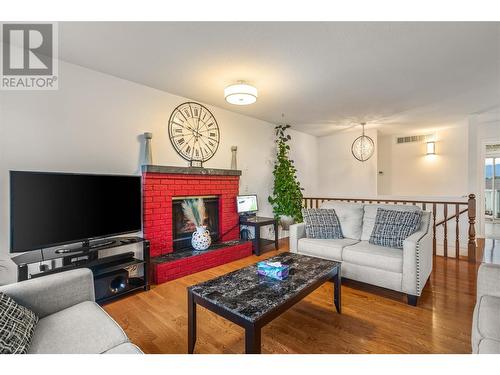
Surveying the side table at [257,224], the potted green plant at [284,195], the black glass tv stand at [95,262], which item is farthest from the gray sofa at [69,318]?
the potted green plant at [284,195]

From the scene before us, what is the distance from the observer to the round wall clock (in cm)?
333

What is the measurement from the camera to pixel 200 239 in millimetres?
3254

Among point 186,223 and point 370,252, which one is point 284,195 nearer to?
point 186,223

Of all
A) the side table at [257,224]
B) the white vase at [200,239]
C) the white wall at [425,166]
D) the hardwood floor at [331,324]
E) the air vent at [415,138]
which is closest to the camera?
the hardwood floor at [331,324]

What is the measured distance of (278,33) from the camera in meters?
1.95

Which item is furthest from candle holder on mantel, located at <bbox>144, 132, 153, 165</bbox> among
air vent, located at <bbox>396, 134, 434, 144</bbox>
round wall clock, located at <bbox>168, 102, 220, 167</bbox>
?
air vent, located at <bbox>396, 134, 434, 144</bbox>

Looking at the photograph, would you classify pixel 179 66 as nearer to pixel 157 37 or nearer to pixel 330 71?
pixel 157 37

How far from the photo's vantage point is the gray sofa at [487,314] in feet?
3.60

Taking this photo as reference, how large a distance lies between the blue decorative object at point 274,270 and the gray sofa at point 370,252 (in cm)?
108

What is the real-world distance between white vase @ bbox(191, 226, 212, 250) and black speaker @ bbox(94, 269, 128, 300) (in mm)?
→ 959

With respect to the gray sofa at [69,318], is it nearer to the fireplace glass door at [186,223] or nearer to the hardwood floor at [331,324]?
the hardwood floor at [331,324]

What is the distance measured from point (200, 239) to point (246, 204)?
43.5 inches

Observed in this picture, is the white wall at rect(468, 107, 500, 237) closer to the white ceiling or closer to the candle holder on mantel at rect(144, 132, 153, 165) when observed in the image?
the white ceiling
